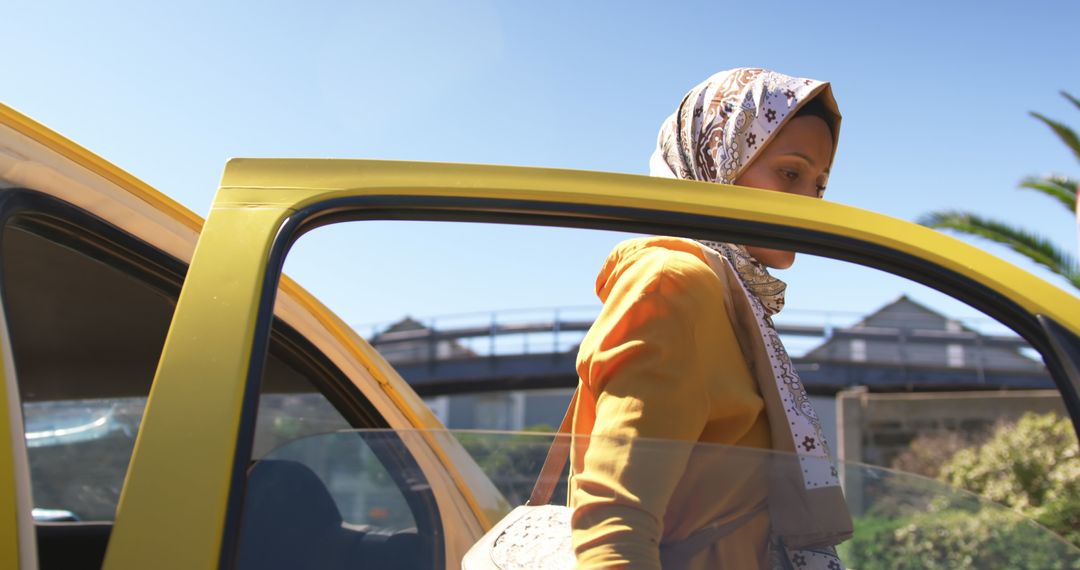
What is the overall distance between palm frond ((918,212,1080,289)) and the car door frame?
347 inches

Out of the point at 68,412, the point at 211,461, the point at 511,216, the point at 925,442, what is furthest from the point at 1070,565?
the point at 925,442

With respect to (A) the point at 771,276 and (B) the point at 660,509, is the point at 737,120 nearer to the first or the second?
(A) the point at 771,276

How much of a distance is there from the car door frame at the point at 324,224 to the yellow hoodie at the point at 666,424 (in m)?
0.09

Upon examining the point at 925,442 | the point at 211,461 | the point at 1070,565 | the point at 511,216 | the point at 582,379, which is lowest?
the point at 1070,565

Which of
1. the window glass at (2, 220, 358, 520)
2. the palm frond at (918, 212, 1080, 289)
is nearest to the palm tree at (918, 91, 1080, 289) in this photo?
the palm frond at (918, 212, 1080, 289)

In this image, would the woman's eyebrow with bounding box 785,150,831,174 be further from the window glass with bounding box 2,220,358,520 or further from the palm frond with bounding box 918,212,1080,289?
the palm frond with bounding box 918,212,1080,289

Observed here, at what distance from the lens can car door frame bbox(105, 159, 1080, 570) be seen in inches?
38.8

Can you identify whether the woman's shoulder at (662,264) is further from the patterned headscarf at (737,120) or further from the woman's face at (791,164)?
the woman's face at (791,164)

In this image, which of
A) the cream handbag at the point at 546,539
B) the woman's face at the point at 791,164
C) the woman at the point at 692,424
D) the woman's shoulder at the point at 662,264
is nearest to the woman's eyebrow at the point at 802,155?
the woman's face at the point at 791,164

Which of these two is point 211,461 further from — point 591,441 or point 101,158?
point 101,158

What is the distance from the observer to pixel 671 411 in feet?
3.56

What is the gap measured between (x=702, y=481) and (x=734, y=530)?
2.7 inches

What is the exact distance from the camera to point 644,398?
1.09m

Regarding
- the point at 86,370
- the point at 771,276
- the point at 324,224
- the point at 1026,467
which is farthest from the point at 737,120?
the point at 1026,467
